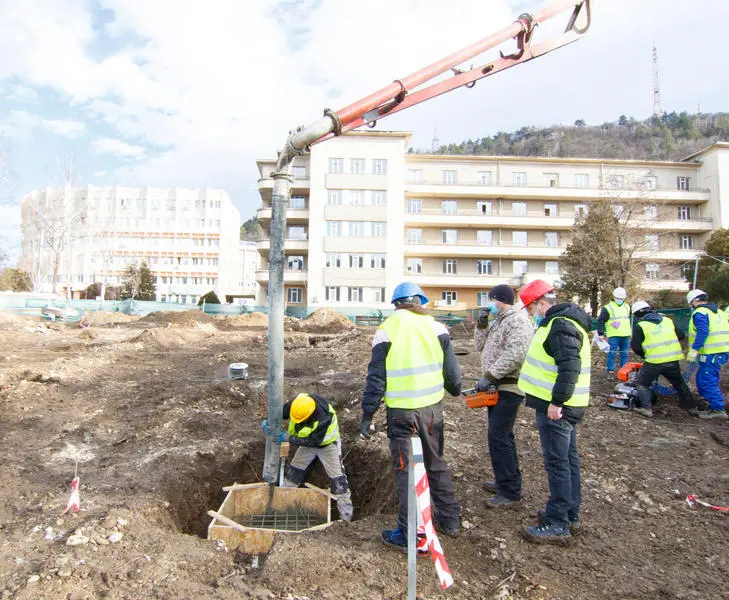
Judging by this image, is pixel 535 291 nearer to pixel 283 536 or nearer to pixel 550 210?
pixel 283 536

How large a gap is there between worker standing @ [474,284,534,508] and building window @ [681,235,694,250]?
151 feet

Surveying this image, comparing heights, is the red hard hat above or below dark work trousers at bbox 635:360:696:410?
above

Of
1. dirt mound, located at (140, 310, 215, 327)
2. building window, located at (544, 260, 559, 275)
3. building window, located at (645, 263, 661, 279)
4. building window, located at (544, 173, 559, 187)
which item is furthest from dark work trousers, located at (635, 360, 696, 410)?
building window, located at (544, 173, 559, 187)

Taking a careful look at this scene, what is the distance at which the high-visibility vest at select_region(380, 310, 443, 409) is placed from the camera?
3676 millimetres

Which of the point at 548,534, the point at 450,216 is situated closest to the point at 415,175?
the point at 450,216

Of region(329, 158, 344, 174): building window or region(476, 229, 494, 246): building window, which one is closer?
region(329, 158, 344, 174): building window

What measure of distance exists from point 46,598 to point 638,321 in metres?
7.39

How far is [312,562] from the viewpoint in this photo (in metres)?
3.42

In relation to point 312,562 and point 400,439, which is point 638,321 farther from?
point 312,562

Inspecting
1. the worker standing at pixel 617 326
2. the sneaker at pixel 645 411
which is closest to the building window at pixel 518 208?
the worker standing at pixel 617 326

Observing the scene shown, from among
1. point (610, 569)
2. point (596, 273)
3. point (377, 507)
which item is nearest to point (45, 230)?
point (596, 273)

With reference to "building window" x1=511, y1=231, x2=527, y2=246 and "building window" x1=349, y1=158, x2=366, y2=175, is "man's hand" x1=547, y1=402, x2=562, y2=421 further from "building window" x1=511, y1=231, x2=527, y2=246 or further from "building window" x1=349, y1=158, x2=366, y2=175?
"building window" x1=511, y1=231, x2=527, y2=246

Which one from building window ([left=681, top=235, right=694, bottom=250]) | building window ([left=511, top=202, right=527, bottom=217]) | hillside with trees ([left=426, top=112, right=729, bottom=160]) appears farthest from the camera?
hillside with trees ([left=426, top=112, right=729, bottom=160])

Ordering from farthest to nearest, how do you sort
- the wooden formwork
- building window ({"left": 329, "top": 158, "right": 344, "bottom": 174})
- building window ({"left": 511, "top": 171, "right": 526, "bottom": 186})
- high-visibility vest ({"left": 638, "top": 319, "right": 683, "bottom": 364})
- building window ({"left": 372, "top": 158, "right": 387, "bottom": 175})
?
building window ({"left": 511, "top": 171, "right": 526, "bottom": 186})
building window ({"left": 329, "top": 158, "right": 344, "bottom": 174})
building window ({"left": 372, "top": 158, "right": 387, "bottom": 175})
high-visibility vest ({"left": 638, "top": 319, "right": 683, "bottom": 364})
the wooden formwork
